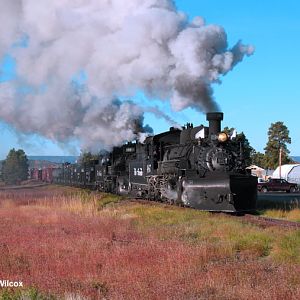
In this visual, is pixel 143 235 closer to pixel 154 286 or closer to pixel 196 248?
pixel 196 248

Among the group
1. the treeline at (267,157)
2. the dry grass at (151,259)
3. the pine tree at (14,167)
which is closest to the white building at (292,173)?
the treeline at (267,157)

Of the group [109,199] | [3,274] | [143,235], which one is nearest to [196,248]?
[143,235]

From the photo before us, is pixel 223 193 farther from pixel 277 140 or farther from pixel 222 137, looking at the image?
pixel 277 140

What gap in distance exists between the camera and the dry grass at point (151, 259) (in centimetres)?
666

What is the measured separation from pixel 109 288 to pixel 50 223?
811 centimetres

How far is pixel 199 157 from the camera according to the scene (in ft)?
56.2

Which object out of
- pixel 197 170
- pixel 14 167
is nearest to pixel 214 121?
pixel 197 170

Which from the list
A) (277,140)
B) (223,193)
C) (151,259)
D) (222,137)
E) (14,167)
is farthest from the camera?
(277,140)

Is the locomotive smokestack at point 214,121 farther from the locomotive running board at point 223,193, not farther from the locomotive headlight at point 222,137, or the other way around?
the locomotive running board at point 223,193

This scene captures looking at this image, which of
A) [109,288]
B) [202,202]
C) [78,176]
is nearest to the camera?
[109,288]

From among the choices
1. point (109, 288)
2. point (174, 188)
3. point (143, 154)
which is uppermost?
point (143, 154)

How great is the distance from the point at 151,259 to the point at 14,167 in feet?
228

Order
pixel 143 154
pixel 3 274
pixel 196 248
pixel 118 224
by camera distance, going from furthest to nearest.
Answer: pixel 143 154
pixel 118 224
pixel 196 248
pixel 3 274

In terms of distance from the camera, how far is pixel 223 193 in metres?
15.7
